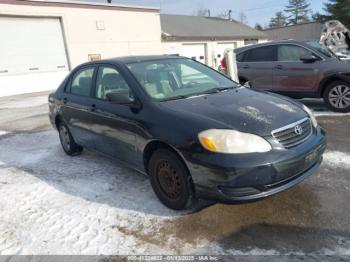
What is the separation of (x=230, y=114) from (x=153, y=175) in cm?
111

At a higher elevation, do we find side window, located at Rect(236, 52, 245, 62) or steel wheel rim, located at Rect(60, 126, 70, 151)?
side window, located at Rect(236, 52, 245, 62)

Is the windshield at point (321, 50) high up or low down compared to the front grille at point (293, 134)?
up

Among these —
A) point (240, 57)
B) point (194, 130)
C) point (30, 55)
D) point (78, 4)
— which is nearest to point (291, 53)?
point (240, 57)

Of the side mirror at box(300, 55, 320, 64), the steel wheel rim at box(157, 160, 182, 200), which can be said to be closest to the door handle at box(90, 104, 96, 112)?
the steel wheel rim at box(157, 160, 182, 200)

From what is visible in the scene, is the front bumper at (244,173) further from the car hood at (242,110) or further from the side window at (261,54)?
the side window at (261,54)

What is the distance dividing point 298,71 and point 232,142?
5.48 m

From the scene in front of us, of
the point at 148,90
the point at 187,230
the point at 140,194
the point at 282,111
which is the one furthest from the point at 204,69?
the point at 187,230

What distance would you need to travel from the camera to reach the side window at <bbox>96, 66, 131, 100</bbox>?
4111 mm

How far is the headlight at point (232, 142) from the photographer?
9.77ft

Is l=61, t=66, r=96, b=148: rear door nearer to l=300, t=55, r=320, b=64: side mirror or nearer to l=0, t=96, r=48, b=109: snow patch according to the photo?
l=300, t=55, r=320, b=64: side mirror

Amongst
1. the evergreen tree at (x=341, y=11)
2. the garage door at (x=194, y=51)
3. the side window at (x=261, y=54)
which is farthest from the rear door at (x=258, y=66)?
the evergreen tree at (x=341, y=11)

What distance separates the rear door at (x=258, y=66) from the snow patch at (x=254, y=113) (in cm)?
519

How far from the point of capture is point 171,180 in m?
3.50

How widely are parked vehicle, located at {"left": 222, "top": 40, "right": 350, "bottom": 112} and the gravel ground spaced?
2.66 m
